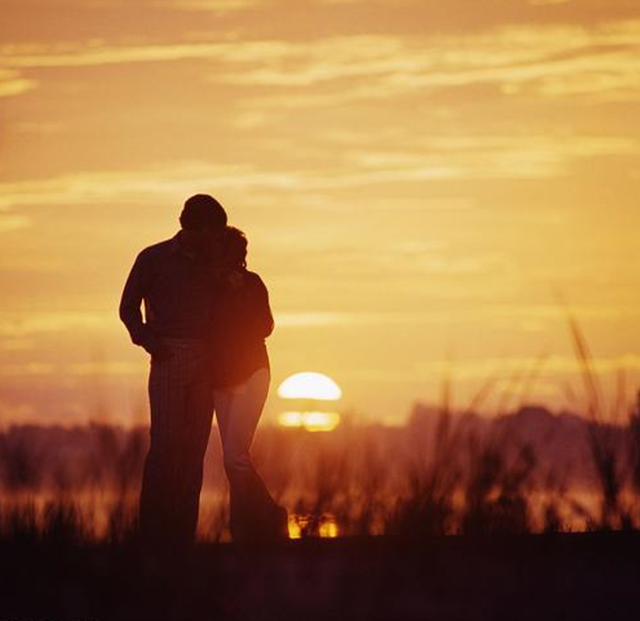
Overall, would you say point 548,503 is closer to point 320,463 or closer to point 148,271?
point 320,463

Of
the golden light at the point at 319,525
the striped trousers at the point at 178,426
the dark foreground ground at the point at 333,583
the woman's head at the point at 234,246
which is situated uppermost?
the woman's head at the point at 234,246

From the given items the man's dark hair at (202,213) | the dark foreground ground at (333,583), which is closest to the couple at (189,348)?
the man's dark hair at (202,213)

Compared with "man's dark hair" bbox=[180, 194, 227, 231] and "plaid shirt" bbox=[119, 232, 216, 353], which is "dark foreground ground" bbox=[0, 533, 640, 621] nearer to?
"plaid shirt" bbox=[119, 232, 216, 353]

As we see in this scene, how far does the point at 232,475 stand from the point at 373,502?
265cm

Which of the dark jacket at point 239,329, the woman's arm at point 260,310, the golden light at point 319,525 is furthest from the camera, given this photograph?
the woman's arm at point 260,310

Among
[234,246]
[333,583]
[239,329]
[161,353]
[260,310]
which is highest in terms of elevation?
[234,246]

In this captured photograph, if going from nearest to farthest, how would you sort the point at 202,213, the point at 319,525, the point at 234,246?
the point at 319,525 < the point at 202,213 < the point at 234,246

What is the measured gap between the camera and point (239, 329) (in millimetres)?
11133

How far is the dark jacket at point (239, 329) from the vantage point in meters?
11.0

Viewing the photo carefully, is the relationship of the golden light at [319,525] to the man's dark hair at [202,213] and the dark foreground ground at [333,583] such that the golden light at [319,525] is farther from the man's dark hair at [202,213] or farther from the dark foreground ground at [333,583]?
the man's dark hair at [202,213]

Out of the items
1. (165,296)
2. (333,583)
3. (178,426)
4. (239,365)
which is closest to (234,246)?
(165,296)

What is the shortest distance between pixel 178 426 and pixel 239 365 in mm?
598

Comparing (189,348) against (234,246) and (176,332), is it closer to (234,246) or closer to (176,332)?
(176,332)

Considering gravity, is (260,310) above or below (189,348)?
above
